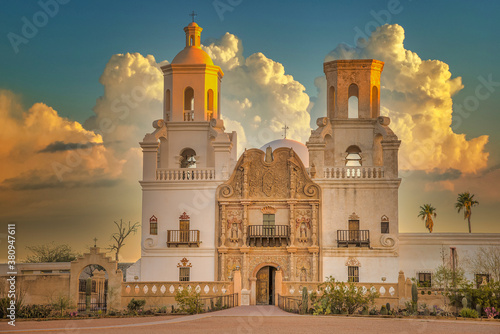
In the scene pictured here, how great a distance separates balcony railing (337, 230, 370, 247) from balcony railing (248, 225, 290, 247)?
3.31 metres

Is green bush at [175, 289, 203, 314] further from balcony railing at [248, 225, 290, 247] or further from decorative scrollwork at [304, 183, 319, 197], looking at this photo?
decorative scrollwork at [304, 183, 319, 197]

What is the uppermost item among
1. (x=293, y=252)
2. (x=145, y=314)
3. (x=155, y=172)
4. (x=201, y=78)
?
(x=201, y=78)

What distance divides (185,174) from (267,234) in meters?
6.64

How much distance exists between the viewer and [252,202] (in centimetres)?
5575

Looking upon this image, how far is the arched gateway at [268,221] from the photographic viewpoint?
54719 mm

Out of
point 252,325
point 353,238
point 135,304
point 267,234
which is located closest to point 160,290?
point 135,304

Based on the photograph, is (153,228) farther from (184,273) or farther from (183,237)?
(184,273)

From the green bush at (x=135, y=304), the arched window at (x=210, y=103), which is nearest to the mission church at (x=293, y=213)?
the arched window at (x=210, y=103)

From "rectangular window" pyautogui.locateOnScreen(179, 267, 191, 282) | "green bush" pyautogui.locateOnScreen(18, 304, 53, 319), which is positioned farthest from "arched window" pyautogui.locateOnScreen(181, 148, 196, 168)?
"green bush" pyautogui.locateOnScreen(18, 304, 53, 319)

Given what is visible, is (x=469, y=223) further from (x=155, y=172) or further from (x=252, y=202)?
(x=155, y=172)

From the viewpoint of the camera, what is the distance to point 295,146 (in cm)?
6081

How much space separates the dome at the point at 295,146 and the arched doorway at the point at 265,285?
853 centimetres

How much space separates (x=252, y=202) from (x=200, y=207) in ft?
11.0

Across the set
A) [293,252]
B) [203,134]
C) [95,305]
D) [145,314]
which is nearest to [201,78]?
[203,134]
